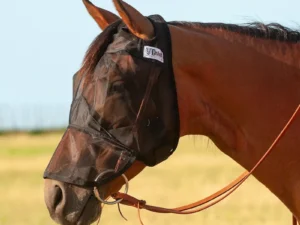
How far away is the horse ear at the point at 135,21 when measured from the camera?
5660 mm

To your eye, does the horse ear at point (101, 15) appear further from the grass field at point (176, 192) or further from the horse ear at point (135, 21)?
the grass field at point (176, 192)

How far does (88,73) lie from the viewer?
5.85 m

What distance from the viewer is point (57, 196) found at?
5.79m

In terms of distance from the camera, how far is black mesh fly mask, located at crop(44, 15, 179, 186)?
5793 millimetres

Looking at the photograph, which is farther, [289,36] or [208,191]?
[208,191]

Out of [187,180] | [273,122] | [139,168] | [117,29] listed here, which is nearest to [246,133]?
[273,122]

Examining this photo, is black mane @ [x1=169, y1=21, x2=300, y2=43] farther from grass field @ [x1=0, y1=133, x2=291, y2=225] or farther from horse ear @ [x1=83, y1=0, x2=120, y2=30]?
grass field @ [x1=0, y1=133, x2=291, y2=225]

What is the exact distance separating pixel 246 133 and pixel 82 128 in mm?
1185

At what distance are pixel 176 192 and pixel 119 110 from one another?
15430mm

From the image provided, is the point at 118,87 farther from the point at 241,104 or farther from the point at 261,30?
the point at 261,30

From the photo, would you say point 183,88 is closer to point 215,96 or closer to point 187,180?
point 215,96

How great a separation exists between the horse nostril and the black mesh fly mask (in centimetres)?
9

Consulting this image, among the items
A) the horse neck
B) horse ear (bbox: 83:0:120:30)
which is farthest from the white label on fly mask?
horse ear (bbox: 83:0:120:30)

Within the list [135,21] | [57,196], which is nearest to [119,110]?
[135,21]
